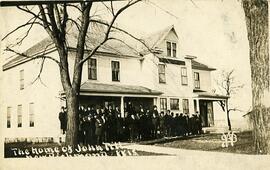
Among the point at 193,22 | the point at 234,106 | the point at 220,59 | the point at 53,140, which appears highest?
the point at 193,22

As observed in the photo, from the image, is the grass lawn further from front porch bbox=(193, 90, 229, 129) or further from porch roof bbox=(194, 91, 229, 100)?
porch roof bbox=(194, 91, 229, 100)

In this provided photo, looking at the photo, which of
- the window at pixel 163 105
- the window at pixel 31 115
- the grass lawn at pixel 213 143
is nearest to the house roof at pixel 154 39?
the window at pixel 163 105

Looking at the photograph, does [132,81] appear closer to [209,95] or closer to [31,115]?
[209,95]

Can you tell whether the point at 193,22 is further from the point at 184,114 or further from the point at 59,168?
the point at 59,168

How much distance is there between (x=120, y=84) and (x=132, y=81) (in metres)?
0.12

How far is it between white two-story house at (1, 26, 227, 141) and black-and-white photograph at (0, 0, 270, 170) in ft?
0.03

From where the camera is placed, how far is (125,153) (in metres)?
3.71

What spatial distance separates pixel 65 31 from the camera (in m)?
3.92

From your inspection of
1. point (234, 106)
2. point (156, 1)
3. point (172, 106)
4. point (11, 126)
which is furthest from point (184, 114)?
point (11, 126)

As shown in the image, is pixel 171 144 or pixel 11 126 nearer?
pixel 171 144

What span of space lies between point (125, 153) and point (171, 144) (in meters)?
0.45

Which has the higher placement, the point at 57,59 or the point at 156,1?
the point at 156,1

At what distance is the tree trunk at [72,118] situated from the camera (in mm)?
3797

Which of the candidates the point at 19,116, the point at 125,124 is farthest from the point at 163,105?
the point at 19,116
